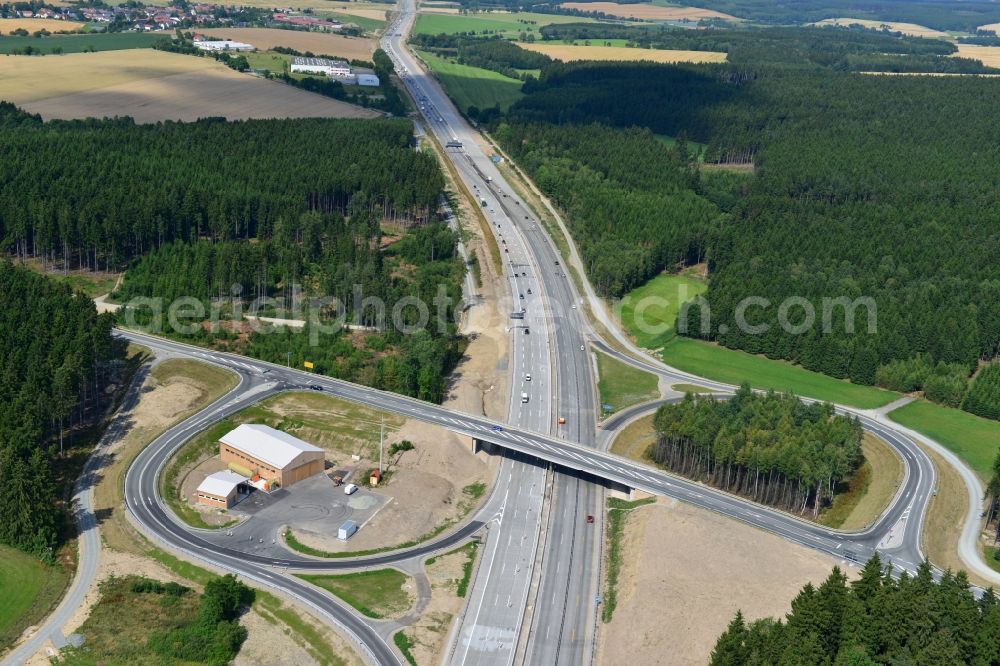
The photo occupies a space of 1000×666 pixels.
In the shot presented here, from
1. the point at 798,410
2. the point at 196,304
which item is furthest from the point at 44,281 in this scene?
the point at 798,410

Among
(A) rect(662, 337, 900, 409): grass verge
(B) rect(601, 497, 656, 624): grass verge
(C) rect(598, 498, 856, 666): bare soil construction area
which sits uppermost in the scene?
(A) rect(662, 337, 900, 409): grass verge

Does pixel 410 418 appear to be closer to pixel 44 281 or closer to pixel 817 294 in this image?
pixel 44 281

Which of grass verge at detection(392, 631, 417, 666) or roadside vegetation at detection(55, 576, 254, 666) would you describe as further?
grass verge at detection(392, 631, 417, 666)

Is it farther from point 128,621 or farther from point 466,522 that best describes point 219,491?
point 466,522

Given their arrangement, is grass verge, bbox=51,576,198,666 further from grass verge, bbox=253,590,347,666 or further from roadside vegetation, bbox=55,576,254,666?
grass verge, bbox=253,590,347,666

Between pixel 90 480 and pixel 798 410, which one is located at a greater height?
pixel 798 410

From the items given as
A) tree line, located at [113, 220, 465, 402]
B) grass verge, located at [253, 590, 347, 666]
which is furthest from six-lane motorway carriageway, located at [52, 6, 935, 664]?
tree line, located at [113, 220, 465, 402]
